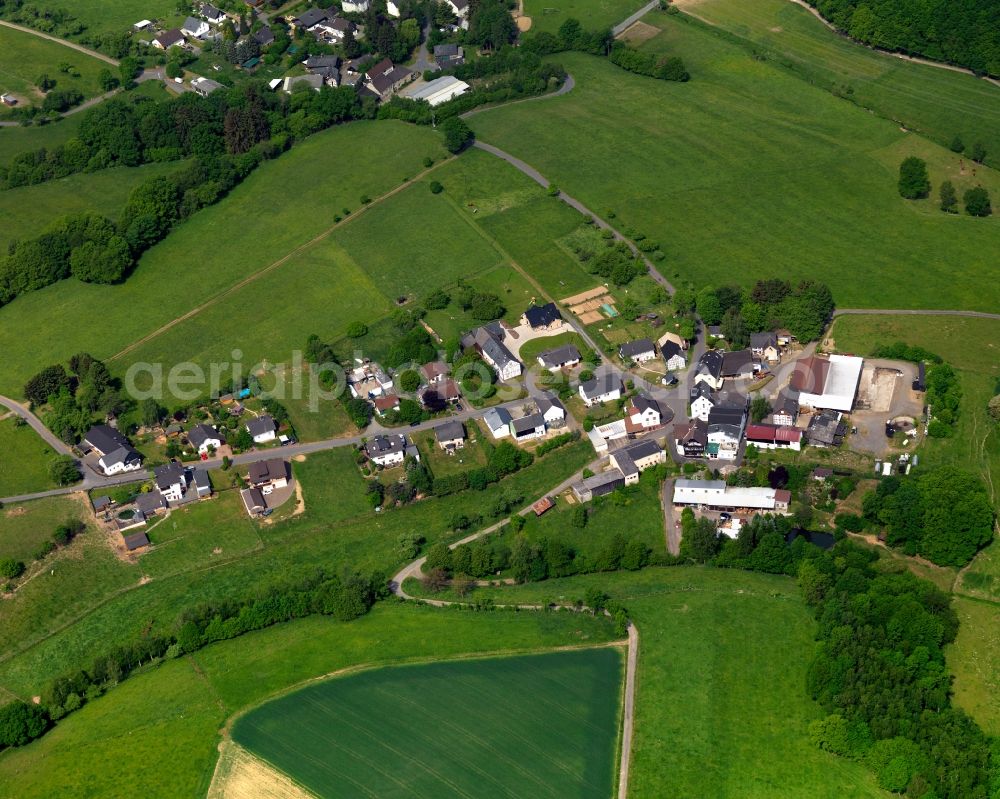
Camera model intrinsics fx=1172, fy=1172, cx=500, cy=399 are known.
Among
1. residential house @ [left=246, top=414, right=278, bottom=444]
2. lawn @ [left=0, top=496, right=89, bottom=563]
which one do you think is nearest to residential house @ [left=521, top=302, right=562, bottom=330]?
residential house @ [left=246, top=414, right=278, bottom=444]

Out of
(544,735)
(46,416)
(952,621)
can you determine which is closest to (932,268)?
(952,621)

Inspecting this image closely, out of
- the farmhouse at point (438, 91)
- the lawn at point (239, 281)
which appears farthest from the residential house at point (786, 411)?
the farmhouse at point (438, 91)

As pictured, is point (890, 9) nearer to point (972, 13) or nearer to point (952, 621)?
point (972, 13)

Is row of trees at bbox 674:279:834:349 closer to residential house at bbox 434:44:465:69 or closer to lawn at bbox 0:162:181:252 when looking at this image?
residential house at bbox 434:44:465:69

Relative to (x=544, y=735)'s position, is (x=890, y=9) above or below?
above

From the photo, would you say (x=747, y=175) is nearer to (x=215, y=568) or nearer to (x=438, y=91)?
(x=438, y=91)

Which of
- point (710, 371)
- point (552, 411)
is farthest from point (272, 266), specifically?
point (710, 371)
